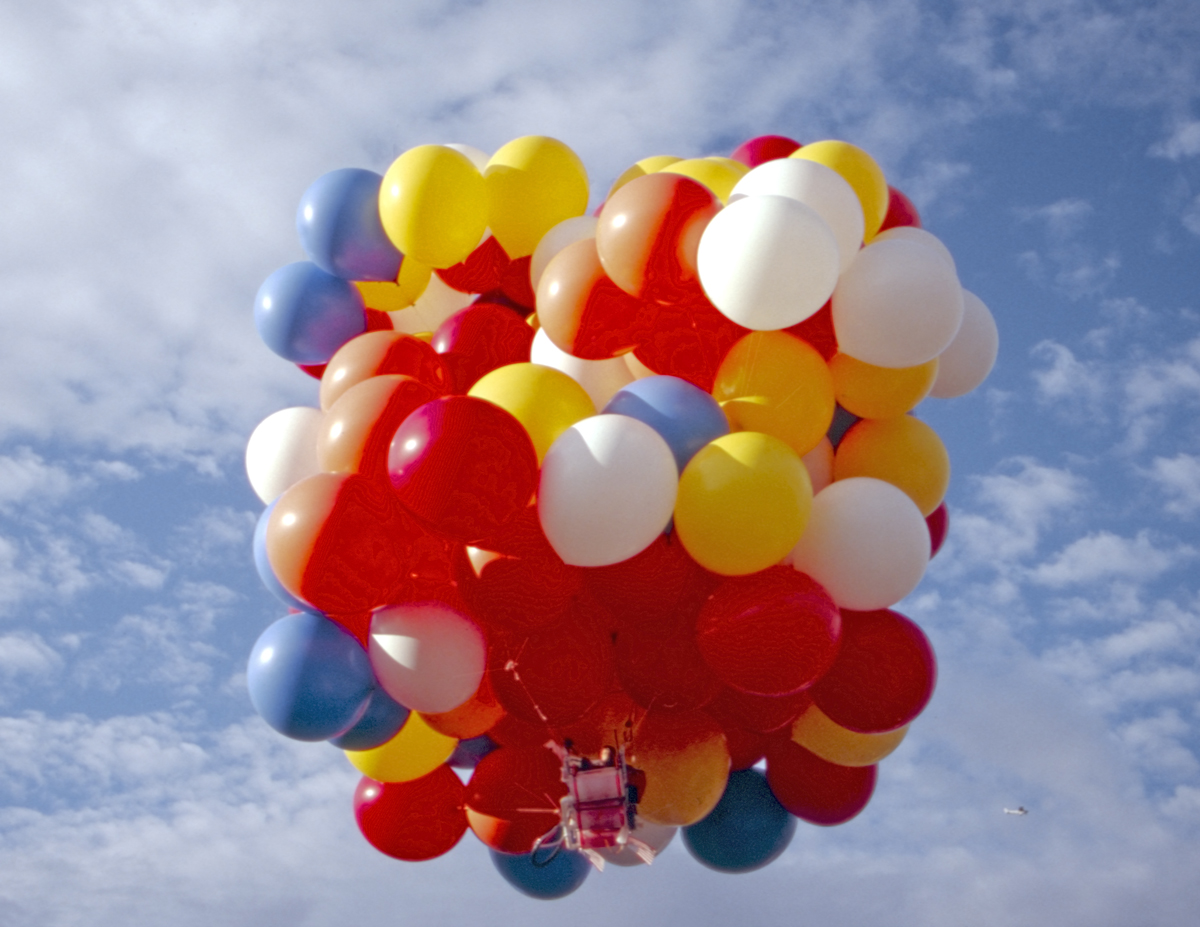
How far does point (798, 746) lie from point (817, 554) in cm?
157

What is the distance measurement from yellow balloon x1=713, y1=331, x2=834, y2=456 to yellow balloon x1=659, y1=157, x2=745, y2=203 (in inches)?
35.3

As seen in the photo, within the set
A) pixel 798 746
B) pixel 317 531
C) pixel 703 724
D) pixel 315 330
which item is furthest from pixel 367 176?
pixel 798 746

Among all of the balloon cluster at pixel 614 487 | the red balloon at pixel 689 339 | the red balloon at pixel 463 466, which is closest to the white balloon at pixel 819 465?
the balloon cluster at pixel 614 487

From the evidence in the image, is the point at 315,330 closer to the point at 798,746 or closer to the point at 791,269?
the point at 791,269

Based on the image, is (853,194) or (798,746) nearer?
(853,194)

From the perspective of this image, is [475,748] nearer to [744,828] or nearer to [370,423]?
[744,828]

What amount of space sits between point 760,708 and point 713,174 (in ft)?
9.07

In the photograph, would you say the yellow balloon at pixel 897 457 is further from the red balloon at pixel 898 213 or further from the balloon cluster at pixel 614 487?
the red balloon at pixel 898 213

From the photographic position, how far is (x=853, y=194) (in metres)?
6.39

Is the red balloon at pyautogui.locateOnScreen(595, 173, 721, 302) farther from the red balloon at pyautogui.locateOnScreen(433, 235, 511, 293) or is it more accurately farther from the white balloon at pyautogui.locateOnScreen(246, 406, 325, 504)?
the white balloon at pyautogui.locateOnScreen(246, 406, 325, 504)

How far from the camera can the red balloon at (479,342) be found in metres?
6.78

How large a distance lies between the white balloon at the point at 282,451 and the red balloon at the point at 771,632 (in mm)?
2285

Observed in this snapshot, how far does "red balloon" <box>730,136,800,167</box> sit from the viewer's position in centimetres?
730

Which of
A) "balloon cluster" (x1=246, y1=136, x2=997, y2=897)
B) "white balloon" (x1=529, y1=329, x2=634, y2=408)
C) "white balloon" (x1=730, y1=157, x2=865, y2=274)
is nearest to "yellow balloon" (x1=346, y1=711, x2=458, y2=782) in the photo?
"balloon cluster" (x1=246, y1=136, x2=997, y2=897)
